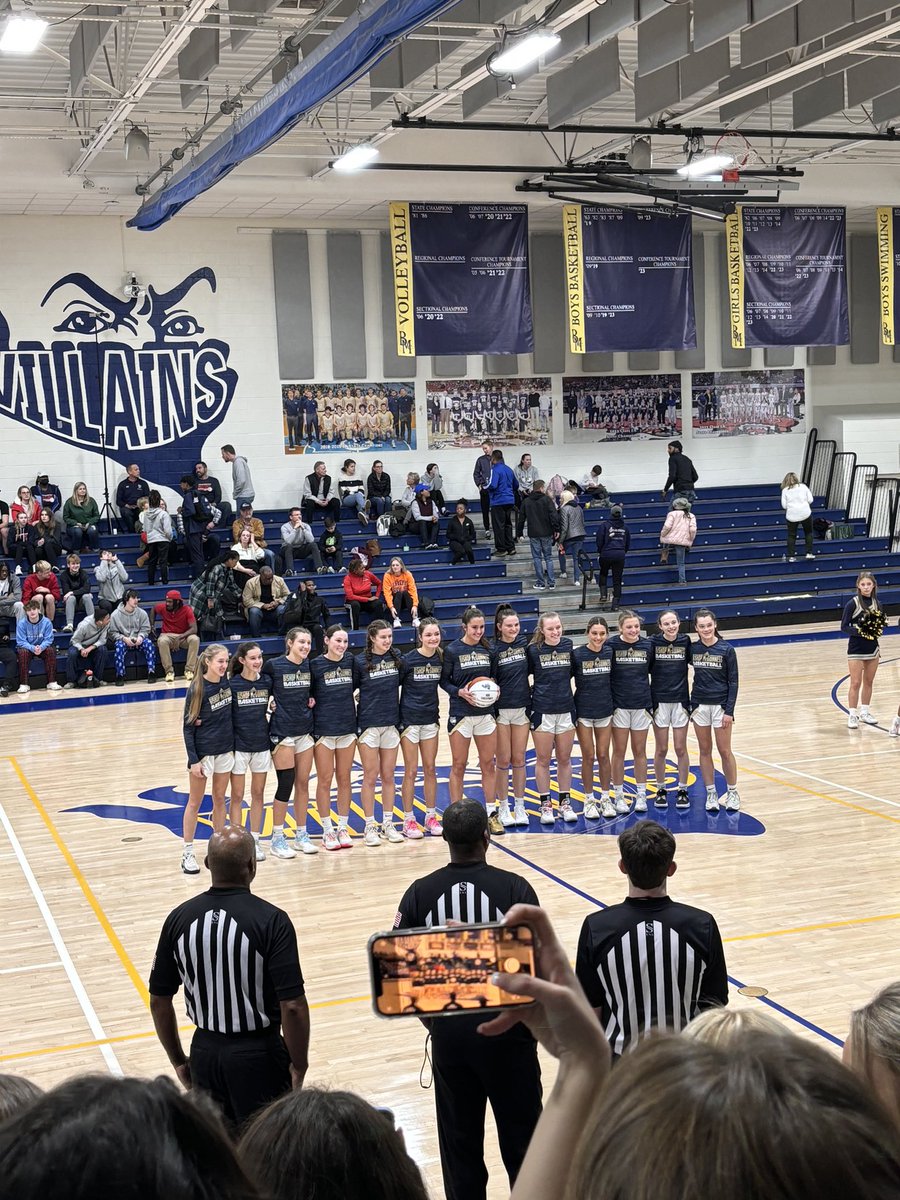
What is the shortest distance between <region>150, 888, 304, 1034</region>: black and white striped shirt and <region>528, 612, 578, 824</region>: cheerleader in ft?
21.3

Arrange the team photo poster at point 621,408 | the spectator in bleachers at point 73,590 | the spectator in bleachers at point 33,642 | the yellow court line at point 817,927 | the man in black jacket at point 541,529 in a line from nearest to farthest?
the yellow court line at point 817,927 → the spectator in bleachers at point 33,642 → the spectator in bleachers at point 73,590 → the man in black jacket at point 541,529 → the team photo poster at point 621,408

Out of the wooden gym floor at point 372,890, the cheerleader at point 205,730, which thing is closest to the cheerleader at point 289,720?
the cheerleader at point 205,730

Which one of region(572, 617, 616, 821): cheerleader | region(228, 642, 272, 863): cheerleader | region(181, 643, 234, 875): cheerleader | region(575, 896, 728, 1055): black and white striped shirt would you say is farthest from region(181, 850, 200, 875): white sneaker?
region(575, 896, 728, 1055): black and white striped shirt

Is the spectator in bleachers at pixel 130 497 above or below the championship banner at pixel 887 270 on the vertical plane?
below

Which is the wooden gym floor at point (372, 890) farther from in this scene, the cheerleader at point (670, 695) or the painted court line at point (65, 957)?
the cheerleader at point (670, 695)

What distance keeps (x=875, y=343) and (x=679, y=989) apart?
26.8m

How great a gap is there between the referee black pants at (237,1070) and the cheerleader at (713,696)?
7.08m

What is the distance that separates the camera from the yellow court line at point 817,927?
8031mm

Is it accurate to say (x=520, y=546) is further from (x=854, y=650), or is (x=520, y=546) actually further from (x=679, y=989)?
(x=679, y=989)

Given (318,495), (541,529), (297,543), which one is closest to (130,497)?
(297,543)

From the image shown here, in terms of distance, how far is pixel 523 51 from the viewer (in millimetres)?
12297

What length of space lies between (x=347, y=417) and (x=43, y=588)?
7888mm

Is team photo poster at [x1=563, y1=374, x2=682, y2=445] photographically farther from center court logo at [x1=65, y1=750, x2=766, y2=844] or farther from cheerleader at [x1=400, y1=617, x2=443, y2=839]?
cheerleader at [x1=400, y1=617, x2=443, y2=839]

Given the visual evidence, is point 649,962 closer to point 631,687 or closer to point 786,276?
point 631,687
